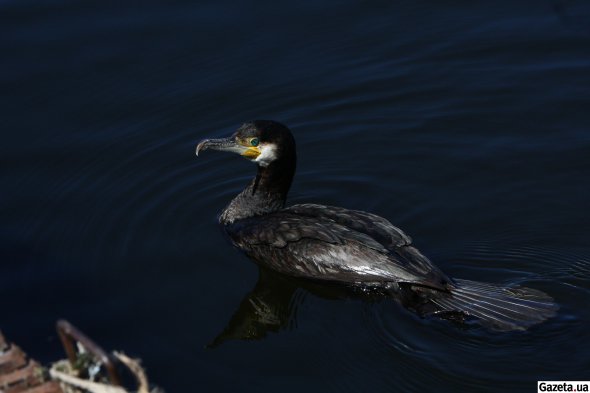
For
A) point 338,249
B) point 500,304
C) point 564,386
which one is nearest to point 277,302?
point 338,249

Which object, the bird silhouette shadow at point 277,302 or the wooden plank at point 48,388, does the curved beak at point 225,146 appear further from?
the wooden plank at point 48,388

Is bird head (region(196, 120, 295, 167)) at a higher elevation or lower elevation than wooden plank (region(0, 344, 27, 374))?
higher

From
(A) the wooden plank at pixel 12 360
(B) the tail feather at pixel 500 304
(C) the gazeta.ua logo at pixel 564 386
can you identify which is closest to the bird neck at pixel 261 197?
(B) the tail feather at pixel 500 304

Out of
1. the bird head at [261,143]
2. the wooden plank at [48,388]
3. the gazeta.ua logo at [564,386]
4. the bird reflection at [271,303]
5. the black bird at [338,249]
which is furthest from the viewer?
the bird head at [261,143]

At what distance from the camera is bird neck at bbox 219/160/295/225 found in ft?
32.0

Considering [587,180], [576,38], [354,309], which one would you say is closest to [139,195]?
[354,309]

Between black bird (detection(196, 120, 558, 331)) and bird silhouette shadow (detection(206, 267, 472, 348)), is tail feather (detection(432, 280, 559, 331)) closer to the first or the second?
black bird (detection(196, 120, 558, 331))

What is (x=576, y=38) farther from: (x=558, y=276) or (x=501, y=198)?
(x=558, y=276)

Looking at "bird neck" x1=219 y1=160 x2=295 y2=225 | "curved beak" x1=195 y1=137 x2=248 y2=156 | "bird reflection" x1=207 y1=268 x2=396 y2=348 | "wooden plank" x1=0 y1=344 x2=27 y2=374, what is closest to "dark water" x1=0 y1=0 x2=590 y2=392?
"bird reflection" x1=207 y1=268 x2=396 y2=348

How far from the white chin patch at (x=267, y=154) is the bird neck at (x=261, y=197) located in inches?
3.6

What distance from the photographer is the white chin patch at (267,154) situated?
31.2 ft

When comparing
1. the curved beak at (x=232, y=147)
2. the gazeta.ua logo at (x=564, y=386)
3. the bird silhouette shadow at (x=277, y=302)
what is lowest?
the gazeta.ua logo at (x=564, y=386)

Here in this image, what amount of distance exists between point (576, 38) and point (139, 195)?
5.03m

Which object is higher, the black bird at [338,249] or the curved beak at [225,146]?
the curved beak at [225,146]
